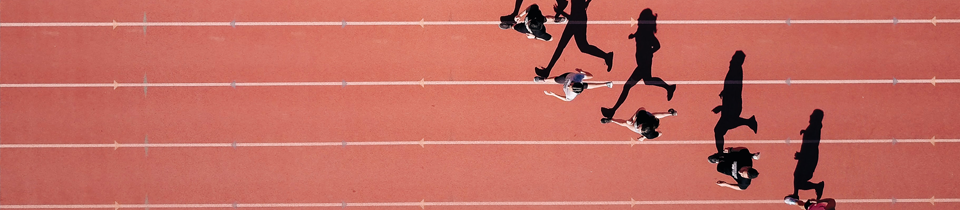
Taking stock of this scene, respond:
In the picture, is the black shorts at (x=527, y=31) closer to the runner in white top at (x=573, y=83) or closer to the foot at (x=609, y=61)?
the runner in white top at (x=573, y=83)

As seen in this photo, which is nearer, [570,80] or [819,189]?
[570,80]

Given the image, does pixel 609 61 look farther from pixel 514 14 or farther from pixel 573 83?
pixel 514 14

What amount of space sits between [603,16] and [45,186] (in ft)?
31.3

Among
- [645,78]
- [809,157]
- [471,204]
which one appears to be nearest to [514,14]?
[645,78]

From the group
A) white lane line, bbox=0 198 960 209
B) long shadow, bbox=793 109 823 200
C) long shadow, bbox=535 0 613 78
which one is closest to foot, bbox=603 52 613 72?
long shadow, bbox=535 0 613 78

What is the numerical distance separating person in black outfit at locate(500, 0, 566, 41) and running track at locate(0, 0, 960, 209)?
0.83ft

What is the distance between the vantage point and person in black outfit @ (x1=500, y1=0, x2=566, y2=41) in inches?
293

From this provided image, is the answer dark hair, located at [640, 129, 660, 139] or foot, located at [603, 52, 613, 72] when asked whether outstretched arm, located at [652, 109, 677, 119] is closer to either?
dark hair, located at [640, 129, 660, 139]

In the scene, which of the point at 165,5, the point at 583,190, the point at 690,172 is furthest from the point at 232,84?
the point at 690,172

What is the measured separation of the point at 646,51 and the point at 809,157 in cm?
322

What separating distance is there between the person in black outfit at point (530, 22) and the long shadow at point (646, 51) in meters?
1.37

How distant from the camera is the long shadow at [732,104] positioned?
8.14 m

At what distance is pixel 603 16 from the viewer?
8.18m

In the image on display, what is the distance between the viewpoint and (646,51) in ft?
26.8
